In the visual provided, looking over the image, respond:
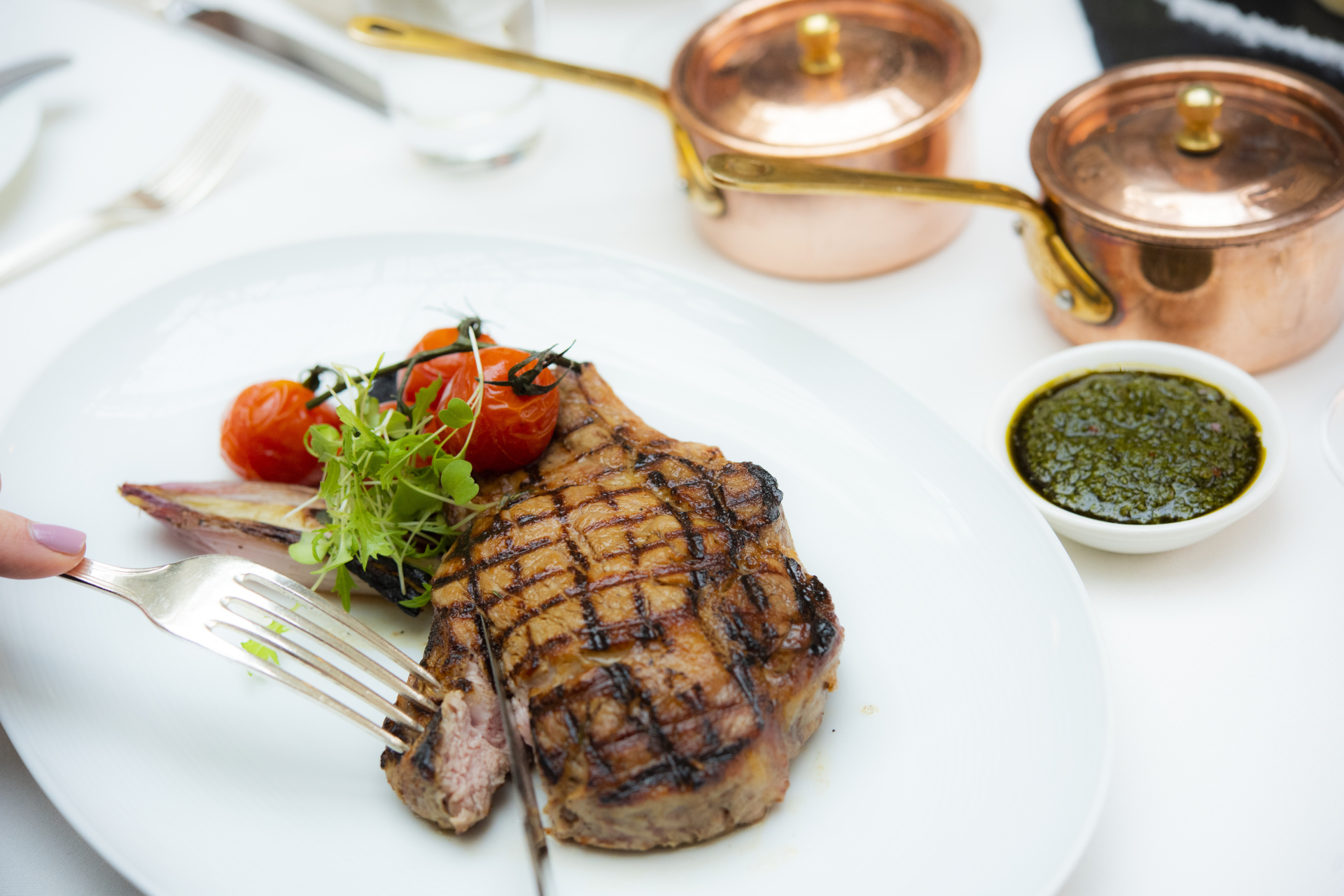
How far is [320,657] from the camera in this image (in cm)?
191

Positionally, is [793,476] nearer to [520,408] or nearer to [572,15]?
[520,408]

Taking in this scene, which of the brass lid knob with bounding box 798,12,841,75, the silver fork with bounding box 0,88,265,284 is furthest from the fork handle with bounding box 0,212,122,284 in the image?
the brass lid knob with bounding box 798,12,841,75

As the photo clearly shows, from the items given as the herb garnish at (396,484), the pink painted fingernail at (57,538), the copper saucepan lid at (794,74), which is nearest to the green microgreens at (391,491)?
the herb garnish at (396,484)

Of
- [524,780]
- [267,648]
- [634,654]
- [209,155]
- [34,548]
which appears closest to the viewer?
[524,780]

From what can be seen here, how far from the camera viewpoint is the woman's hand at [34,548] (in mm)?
1914

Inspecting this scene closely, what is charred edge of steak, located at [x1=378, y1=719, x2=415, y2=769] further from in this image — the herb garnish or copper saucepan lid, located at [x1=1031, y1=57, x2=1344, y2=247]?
copper saucepan lid, located at [x1=1031, y1=57, x2=1344, y2=247]

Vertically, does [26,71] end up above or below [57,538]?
above

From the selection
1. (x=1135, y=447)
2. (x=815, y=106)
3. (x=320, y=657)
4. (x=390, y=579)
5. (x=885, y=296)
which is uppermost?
(x=815, y=106)

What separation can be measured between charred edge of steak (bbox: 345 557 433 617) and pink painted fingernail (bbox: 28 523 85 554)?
0.50 meters

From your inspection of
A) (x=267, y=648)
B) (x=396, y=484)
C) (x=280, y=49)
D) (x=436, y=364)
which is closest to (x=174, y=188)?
(x=280, y=49)

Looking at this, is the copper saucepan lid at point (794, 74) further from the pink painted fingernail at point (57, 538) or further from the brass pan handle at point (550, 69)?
the pink painted fingernail at point (57, 538)

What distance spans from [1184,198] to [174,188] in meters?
3.15

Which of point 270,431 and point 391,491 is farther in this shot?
point 270,431

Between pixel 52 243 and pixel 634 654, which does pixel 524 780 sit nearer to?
pixel 634 654
